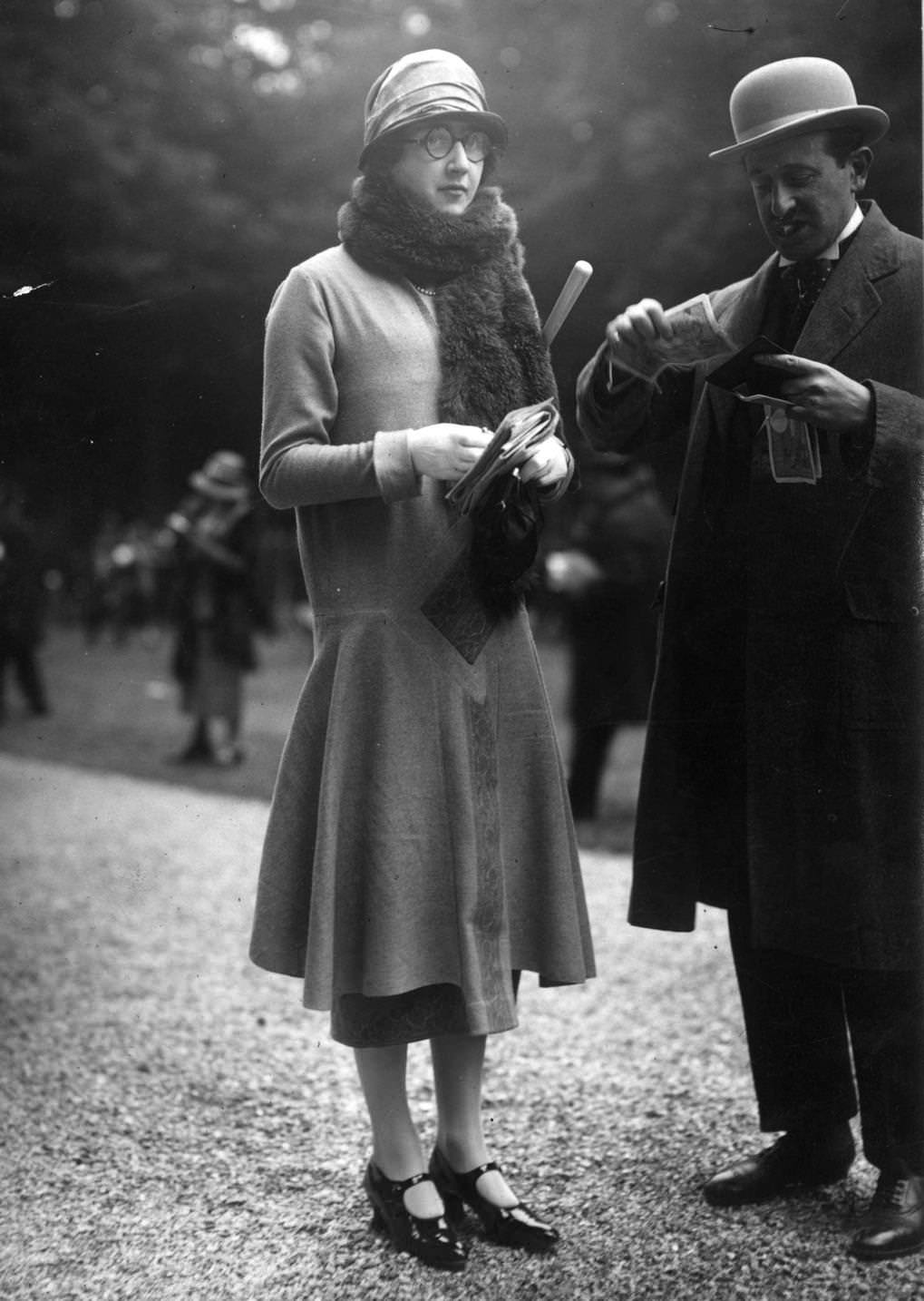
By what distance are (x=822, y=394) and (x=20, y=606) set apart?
943 centimetres

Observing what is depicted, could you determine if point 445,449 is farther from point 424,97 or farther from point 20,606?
point 20,606

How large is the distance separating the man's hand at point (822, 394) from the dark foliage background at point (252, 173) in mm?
600

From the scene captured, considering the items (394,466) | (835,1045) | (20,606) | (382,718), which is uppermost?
(394,466)

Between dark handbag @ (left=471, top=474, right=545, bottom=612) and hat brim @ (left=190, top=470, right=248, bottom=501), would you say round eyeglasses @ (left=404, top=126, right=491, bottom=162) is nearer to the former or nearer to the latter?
dark handbag @ (left=471, top=474, right=545, bottom=612)

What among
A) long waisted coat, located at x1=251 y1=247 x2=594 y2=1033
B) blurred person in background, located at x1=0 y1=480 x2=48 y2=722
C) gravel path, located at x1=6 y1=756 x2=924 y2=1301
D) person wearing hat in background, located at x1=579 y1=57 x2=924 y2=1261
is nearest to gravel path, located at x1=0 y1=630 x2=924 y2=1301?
gravel path, located at x1=6 y1=756 x2=924 y2=1301

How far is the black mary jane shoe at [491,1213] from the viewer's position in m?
3.07

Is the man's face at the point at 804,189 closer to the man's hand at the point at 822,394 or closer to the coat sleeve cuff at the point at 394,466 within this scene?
the man's hand at the point at 822,394

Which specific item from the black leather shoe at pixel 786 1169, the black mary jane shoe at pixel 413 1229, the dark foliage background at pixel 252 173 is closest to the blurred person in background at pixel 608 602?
the dark foliage background at pixel 252 173

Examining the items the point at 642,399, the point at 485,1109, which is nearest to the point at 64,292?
the point at 642,399

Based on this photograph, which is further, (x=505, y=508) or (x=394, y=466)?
(x=505, y=508)

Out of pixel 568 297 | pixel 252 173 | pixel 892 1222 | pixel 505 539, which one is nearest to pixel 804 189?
pixel 568 297

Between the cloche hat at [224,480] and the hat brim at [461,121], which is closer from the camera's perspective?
the hat brim at [461,121]

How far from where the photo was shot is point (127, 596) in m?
22.8

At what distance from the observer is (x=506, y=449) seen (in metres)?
2.78
